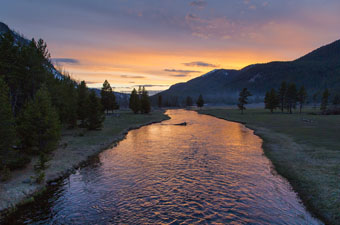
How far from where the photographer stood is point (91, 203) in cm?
1706

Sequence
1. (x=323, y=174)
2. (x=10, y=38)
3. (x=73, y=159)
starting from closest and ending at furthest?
(x=323, y=174)
(x=73, y=159)
(x=10, y=38)

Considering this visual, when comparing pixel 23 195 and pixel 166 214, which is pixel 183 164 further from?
pixel 23 195

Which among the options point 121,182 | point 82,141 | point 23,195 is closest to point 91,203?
point 121,182

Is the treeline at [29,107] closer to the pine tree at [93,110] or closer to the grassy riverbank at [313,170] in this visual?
A: the pine tree at [93,110]

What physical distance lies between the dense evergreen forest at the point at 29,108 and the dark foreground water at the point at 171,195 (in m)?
5.84

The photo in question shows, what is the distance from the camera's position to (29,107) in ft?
81.0

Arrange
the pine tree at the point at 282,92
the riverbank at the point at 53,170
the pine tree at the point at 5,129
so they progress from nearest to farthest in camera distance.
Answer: the riverbank at the point at 53,170 < the pine tree at the point at 5,129 < the pine tree at the point at 282,92

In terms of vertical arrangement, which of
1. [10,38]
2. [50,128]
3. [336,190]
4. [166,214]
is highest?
[10,38]

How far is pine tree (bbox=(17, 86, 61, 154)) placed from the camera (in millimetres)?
25047

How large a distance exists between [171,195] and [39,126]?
17.9m

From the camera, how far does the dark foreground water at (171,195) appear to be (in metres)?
14.9

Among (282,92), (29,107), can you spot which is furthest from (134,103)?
(29,107)

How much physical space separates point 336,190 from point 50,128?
29293 millimetres

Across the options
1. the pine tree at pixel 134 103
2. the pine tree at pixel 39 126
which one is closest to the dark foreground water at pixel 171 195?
the pine tree at pixel 39 126
